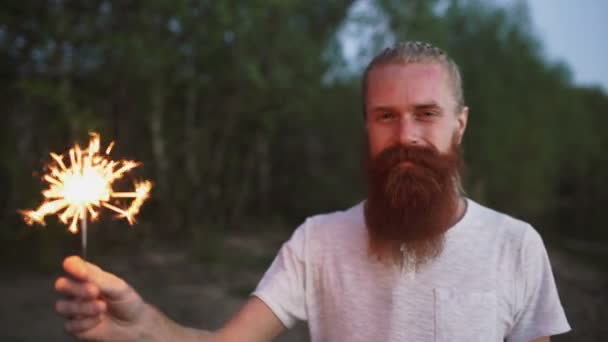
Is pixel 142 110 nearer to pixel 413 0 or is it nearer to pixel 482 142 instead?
pixel 413 0

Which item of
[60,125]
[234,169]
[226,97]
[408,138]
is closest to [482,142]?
[234,169]

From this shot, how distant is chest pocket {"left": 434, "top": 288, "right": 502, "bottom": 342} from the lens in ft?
6.08

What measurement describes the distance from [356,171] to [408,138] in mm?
15582

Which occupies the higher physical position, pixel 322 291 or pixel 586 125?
pixel 586 125

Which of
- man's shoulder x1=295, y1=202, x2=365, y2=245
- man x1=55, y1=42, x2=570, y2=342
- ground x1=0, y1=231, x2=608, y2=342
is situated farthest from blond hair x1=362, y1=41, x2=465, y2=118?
ground x1=0, y1=231, x2=608, y2=342

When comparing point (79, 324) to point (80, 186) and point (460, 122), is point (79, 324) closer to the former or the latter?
point (80, 186)

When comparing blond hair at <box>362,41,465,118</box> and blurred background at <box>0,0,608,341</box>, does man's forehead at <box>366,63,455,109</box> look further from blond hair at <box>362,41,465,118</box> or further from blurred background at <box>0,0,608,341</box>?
blurred background at <box>0,0,608,341</box>

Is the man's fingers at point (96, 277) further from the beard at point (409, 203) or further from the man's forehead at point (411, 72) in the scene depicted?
the man's forehead at point (411, 72)

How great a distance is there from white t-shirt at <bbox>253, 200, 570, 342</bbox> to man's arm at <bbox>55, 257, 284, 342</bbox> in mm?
423

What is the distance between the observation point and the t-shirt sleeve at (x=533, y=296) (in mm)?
1854

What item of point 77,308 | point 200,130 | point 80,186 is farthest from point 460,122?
point 200,130

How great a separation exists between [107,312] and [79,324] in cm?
13

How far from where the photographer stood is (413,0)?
41.1 feet

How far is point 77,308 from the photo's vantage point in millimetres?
1289
